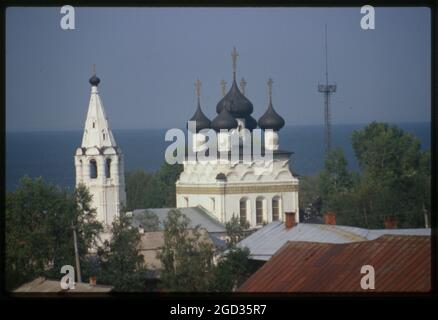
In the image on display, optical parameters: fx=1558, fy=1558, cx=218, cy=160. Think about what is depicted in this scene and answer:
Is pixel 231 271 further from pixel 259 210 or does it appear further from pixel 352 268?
pixel 259 210

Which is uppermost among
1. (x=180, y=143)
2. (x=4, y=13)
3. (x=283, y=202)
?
(x=4, y=13)

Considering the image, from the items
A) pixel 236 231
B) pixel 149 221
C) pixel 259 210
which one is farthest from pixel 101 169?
pixel 259 210

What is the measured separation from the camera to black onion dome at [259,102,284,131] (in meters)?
14.1

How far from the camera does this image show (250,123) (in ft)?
84.5

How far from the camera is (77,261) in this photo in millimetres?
12562

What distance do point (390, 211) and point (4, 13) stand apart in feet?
21.0

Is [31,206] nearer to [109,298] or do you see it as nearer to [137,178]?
[109,298]

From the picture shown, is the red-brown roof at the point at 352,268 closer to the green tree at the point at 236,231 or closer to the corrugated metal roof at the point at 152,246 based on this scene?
the corrugated metal roof at the point at 152,246

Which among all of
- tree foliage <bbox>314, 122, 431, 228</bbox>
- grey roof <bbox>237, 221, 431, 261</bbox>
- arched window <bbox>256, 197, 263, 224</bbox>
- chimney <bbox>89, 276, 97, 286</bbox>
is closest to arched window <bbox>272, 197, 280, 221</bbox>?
arched window <bbox>256, 197, 263, 224</bbox>

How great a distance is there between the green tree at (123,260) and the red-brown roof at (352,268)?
169 cm

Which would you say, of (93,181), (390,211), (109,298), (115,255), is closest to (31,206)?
(115,255)

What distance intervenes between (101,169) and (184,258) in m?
7.77

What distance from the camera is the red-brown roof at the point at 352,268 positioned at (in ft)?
27.4
